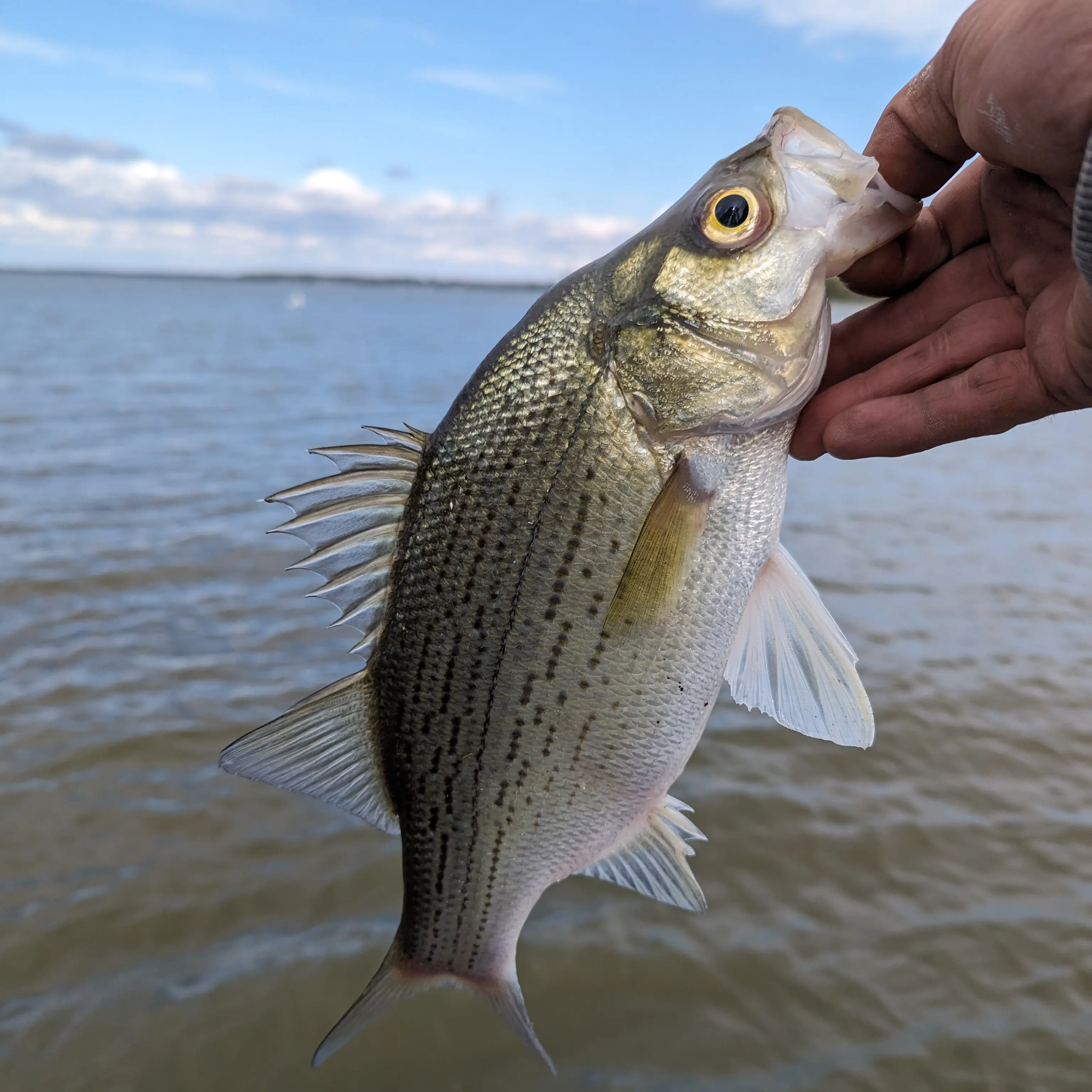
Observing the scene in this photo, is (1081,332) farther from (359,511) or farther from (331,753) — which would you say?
(331,753)

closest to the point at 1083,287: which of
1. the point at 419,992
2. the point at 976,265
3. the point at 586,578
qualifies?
the point at 976,265

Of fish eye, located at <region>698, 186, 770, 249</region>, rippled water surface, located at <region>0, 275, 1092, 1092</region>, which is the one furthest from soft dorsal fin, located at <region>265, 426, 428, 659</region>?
rippled water surface, located at <region>0, 275, 1092, 1092</region>

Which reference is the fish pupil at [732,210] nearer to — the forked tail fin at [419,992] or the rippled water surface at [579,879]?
the forked tail fin at [419,992]

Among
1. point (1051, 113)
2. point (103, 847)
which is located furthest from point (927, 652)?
point (103, 847)

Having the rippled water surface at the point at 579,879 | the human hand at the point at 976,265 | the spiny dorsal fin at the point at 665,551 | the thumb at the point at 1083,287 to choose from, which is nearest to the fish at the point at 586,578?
the spiny dorsal fin at the point at 665,551

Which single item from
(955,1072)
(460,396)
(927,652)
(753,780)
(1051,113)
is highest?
(1051,113)

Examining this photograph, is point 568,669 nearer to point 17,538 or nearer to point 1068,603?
point 1068,603
